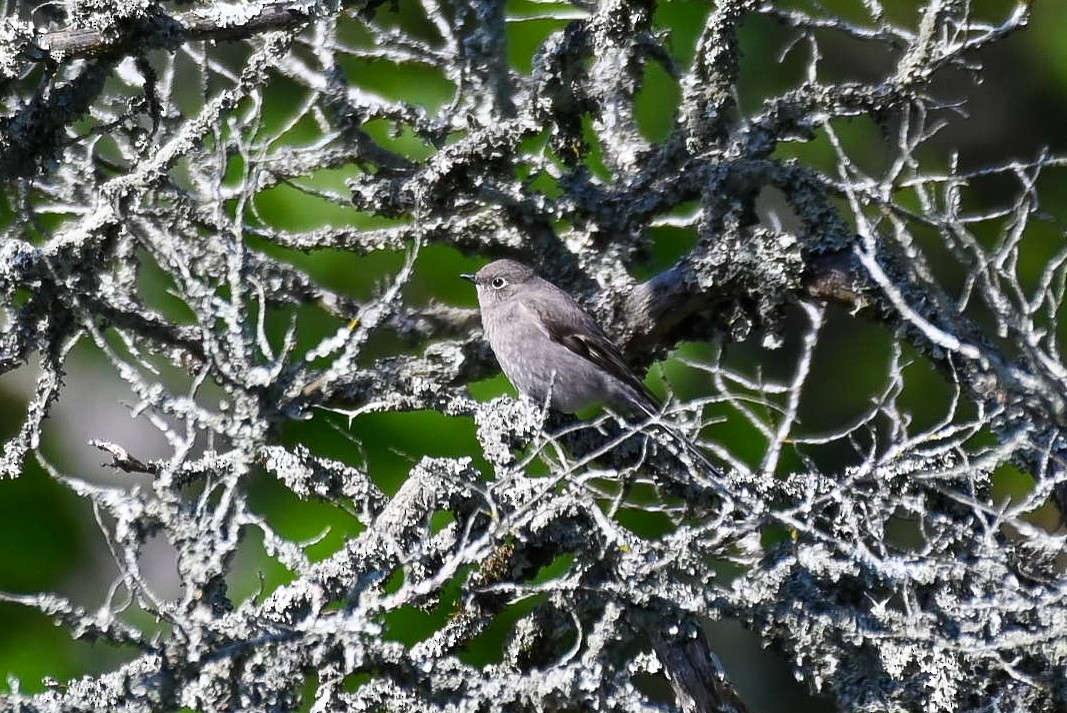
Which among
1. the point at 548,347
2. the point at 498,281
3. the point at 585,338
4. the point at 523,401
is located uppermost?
the point at 498,281

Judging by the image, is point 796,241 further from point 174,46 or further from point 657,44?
point 174,46

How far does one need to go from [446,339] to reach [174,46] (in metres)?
1.50

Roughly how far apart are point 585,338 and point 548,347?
0.48 m

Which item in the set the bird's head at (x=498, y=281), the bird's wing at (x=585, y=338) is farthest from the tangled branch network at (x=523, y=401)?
the bird's head at (x=498, y=281)

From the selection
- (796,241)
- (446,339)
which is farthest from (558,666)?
(446,339)

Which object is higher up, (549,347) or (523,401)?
(549,347)

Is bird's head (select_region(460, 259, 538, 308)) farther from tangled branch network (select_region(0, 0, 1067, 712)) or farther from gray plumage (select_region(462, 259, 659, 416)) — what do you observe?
tangled branch network (select_region(0, 0, 1067, 712))

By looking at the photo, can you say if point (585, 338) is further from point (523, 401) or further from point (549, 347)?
point (523, 401)

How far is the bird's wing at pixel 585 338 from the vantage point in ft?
12.8

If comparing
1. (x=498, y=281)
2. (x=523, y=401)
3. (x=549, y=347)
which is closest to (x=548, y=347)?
(x=549, y=347)

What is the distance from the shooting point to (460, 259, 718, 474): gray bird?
13.4ft

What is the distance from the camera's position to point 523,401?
334 centimetres

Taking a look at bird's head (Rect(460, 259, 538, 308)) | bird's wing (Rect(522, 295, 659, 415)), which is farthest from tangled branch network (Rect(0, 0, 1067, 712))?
bird's head (Rect(460, 259, 538, 308))

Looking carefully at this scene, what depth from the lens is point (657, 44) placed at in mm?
3896
